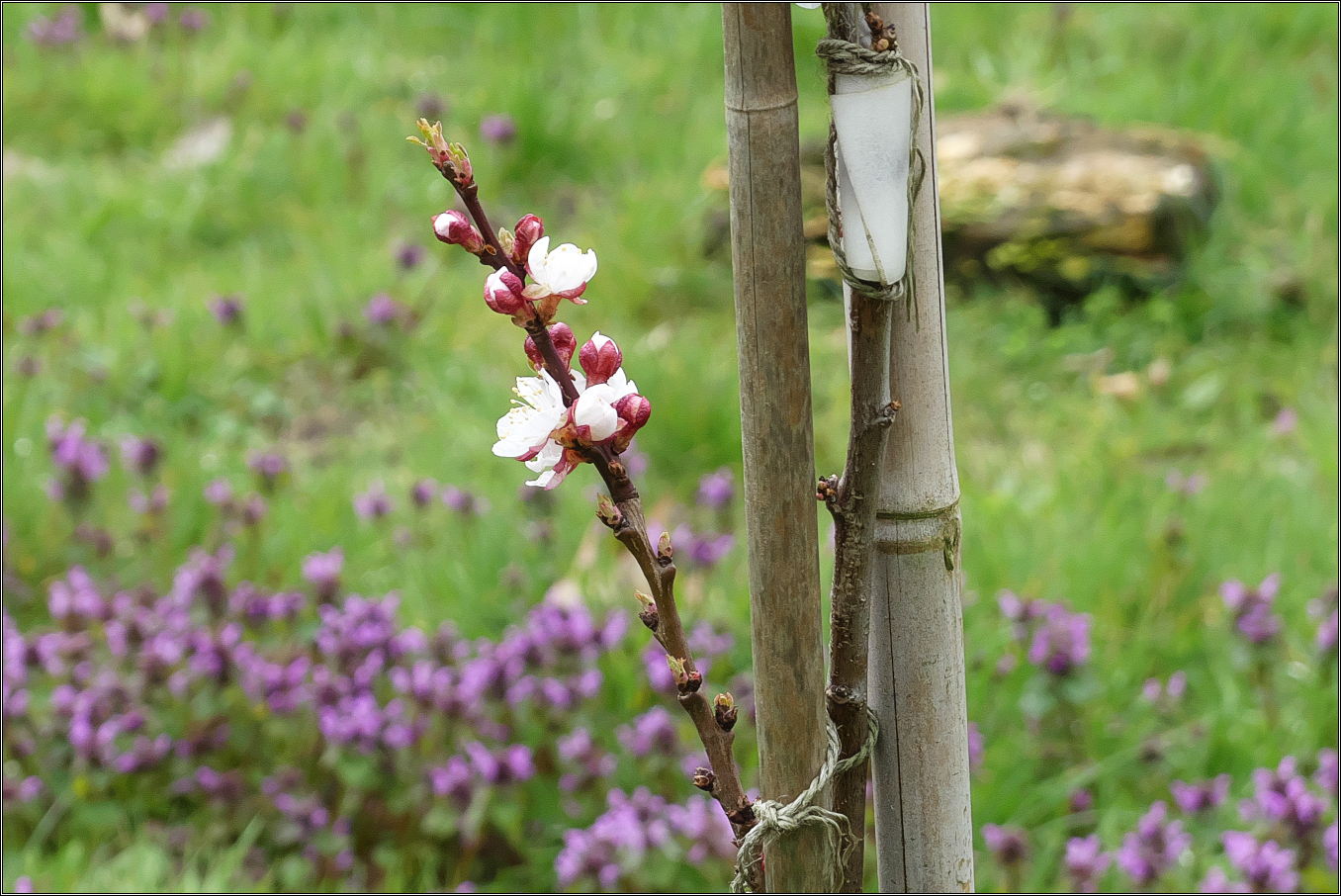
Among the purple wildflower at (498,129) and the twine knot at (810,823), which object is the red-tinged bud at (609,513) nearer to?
the twine knot at (810,823)

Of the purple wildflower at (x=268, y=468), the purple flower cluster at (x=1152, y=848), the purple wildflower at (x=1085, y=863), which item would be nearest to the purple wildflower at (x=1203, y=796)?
the purple flower cluster at (x=1152, y=848)

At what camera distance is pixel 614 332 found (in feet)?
10.7

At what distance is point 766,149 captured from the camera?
0.73 m

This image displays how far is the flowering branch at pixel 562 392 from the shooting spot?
0.70m

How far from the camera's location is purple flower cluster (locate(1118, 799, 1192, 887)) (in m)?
1.68

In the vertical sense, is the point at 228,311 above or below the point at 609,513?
above

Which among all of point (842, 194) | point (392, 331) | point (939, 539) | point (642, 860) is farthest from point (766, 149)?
point (392, 331)

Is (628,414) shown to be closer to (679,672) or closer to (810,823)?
(679,672)

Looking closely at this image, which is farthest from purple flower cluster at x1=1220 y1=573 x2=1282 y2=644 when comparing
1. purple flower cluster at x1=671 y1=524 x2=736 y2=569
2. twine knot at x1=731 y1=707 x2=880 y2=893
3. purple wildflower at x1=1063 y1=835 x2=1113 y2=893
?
twine knot at x1=731 y1=707 x2=880 y2=893

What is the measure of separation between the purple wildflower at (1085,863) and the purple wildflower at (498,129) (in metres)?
2.95

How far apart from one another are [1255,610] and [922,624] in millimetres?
1459

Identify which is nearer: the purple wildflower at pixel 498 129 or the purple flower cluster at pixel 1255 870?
the purple flower cluster at pixel 1255 870

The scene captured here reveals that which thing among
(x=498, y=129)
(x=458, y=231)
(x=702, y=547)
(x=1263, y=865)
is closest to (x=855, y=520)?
(x=458, y=231)

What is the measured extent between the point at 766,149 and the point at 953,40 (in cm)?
399
